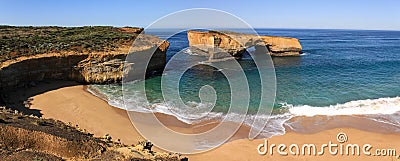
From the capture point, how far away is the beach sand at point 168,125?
12352 millimetres

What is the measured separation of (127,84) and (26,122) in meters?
14.5

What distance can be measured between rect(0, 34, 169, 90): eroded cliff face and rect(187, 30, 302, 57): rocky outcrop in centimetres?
1398

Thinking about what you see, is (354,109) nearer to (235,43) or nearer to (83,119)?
(83,119)

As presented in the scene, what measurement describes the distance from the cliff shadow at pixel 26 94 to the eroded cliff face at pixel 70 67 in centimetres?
31

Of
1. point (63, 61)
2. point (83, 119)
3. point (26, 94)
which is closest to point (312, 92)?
point (83, 119)

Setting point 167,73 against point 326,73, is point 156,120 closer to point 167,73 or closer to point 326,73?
point 167,73

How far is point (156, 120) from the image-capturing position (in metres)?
16.3

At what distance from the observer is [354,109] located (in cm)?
1839

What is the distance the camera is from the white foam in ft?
58.5

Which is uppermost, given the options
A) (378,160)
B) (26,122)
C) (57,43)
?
(57,43)

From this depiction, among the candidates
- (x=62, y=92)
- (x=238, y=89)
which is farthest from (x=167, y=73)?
(x=62, y=92)

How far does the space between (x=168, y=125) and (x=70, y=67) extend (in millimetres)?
11271

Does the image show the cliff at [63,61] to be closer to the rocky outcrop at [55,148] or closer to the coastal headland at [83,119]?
the coastal headland at [83,119]

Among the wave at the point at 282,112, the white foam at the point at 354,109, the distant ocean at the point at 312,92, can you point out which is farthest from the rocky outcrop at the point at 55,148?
the white foam at the point at 354,109
